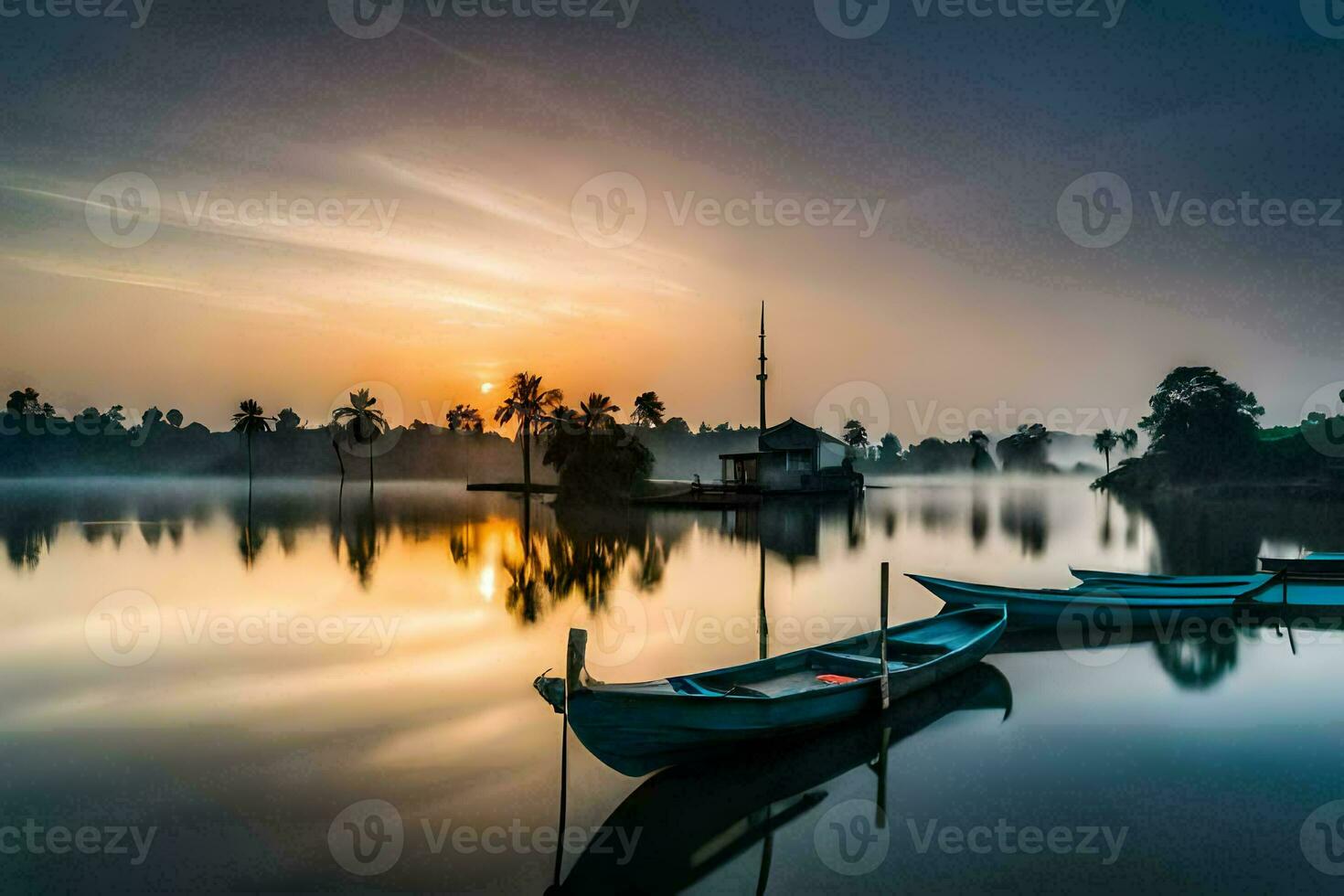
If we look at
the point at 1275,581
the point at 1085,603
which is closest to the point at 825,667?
the point at 1085,603

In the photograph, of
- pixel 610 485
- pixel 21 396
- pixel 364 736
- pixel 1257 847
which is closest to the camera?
pixel 1257 847

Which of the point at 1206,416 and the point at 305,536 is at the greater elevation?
the point at 1206,416

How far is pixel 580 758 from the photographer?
11.1 m

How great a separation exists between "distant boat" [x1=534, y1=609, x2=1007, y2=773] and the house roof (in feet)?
157

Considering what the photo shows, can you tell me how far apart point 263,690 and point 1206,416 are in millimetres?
100371

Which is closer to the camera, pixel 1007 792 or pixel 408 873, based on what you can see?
pixel 408 873

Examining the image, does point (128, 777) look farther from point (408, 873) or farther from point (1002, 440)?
point (1002, 440)

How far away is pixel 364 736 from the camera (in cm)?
1183

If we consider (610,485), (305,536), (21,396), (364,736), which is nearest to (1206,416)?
(610,485)

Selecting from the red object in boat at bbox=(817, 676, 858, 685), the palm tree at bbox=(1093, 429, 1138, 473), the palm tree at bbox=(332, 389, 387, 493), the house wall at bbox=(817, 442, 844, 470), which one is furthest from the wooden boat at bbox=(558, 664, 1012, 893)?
the palm tree at bbox=(1093, 429, 1138, 473)

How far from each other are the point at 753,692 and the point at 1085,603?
13.4m

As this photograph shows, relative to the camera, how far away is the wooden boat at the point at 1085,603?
19.3 metres

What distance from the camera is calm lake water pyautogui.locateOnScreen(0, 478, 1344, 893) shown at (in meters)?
8.20

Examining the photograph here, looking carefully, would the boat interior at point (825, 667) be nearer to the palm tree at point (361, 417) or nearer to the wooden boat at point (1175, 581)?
the wooden boat at point (1175, 581)
